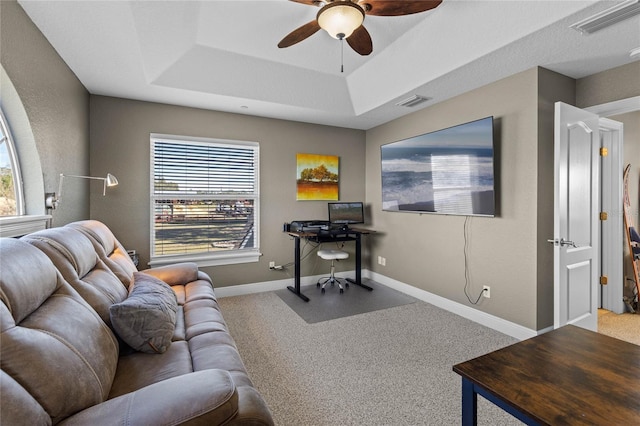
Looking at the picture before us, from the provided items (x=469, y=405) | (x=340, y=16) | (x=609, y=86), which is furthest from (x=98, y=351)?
(x=609, y=86)

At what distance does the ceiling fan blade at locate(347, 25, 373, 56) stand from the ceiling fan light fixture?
324 millimetres

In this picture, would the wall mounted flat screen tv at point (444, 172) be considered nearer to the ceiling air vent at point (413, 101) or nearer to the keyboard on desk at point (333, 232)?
the ceiling air vent at point (413, 101)

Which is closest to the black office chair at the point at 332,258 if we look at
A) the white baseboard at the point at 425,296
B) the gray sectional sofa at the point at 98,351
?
the white baseboard at the point at 425,296

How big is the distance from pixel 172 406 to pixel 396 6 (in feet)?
7.48

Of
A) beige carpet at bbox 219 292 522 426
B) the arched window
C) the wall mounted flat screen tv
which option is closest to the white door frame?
the wall mounted flat screen tv

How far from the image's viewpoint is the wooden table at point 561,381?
36.5 inches

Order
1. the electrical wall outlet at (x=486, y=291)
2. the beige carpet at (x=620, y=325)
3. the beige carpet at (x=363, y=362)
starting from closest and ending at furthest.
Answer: the beige carpet at (x=363, y=362) < the beige carpet at (x=620, y=325) < the electrical wall outlet at (x=486, y=291)

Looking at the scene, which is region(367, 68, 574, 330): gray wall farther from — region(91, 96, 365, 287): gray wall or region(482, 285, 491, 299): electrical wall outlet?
region(91, 96, 365, 287): gray wall

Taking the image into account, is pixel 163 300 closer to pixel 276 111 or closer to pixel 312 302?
pixel 312 302

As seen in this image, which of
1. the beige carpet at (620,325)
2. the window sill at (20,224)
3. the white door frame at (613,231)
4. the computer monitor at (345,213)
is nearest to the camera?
the window sill at (20,224)

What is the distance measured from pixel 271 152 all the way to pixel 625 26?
11.5 feet

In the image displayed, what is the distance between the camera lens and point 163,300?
6.03ft

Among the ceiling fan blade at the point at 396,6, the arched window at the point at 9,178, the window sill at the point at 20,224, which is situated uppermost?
the ceiling fan blade at the point at 396,6

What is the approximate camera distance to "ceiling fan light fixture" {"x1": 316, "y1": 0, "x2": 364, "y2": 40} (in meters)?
1.74
